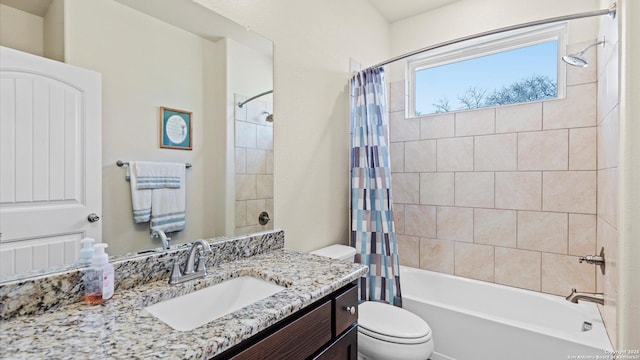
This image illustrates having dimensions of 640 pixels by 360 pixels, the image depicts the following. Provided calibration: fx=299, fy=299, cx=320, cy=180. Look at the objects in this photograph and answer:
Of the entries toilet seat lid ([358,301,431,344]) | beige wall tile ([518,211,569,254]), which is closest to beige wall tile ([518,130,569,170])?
beige wall tile ([518,211,569,254])

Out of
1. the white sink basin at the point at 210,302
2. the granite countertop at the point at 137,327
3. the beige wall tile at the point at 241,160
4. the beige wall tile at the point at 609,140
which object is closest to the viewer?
the granite countertop at the point at 137,327

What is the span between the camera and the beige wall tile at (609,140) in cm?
133

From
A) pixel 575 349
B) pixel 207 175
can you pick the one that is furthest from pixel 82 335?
pixel 575 349

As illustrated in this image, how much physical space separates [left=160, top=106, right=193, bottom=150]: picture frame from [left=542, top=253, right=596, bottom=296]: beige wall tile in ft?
8.04

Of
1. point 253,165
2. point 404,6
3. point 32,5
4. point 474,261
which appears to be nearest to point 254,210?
point 253,165

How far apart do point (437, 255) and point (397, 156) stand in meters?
0.94

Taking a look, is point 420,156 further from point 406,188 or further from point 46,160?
point 46,160

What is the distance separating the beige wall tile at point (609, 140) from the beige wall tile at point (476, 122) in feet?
2.08

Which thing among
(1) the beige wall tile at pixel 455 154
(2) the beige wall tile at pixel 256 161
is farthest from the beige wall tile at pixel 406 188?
(2) the beige wall tile at pixel 256 161

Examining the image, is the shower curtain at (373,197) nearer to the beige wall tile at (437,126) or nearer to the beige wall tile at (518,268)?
the beige wall tile at (437,126)

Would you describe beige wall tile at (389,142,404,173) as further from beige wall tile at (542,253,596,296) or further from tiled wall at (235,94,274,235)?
tiled wall at (235,94,274,235)

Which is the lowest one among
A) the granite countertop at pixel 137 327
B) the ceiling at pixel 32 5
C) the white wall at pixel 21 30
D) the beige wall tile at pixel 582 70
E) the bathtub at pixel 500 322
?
the bathtub at pixel 500 322

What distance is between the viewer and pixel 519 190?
2.23 meters

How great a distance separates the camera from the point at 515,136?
224cm
